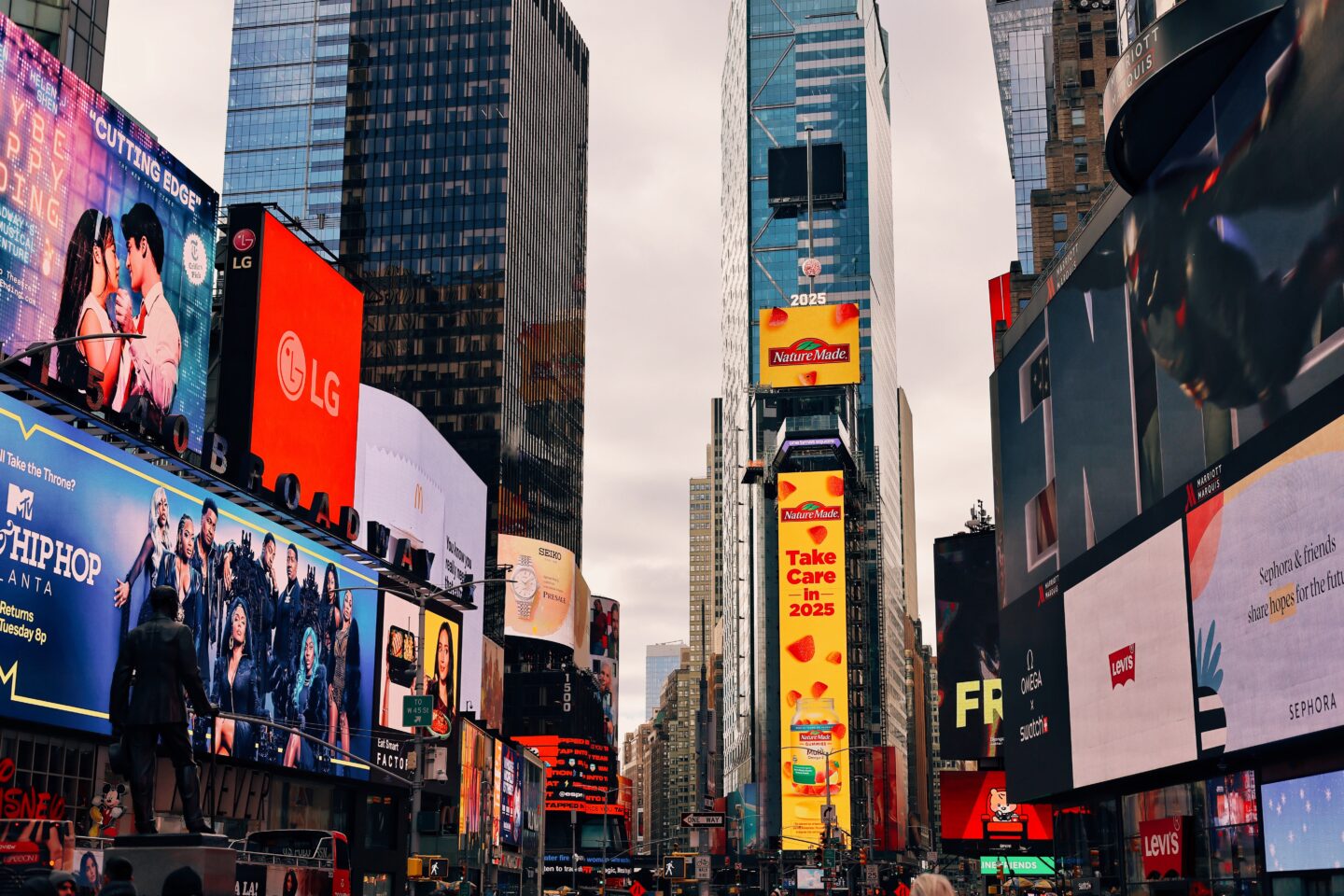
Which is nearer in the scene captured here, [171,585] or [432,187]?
[171,585]

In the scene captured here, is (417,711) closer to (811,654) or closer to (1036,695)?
(1036,695)

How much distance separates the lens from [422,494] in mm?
95562

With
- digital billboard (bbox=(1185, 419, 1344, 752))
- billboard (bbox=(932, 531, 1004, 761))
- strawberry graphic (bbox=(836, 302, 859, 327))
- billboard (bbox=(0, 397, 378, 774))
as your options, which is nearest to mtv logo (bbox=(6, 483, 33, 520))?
billboard (bbox=(0, 397, 378, 774))

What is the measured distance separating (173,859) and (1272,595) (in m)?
22.3

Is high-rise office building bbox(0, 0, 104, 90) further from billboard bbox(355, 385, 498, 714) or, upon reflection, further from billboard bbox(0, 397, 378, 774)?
billboard bbox(355, 385, 498, 714)

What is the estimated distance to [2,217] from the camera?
4481cm

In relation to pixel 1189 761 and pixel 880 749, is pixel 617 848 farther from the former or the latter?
pixel 1189 761

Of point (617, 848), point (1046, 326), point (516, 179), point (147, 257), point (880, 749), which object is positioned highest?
point (516, 179)

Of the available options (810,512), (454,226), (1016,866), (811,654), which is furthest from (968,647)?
(454,226)

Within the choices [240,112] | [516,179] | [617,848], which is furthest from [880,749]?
[240,112]

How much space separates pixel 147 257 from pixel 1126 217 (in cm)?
3366

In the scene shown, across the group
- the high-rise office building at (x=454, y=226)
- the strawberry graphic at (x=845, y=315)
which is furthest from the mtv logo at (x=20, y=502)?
the high-rise office building at (x=454, y=226)

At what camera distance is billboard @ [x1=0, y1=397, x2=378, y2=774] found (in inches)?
1713

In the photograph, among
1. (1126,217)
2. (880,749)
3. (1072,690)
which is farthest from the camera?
(880,749)
